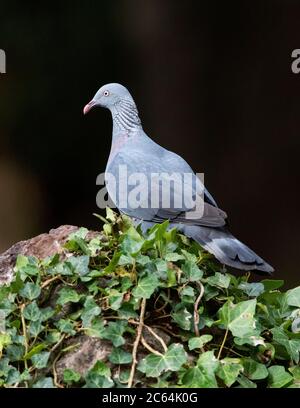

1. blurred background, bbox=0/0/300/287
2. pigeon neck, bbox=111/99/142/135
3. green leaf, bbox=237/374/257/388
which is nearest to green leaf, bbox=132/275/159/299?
green leaf, bbox=237/374/257/388

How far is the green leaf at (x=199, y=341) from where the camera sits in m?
2.40

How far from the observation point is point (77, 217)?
6.82 m

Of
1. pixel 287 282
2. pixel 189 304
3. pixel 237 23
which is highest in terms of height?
pixel 237 23

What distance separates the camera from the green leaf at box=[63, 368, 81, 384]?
2.29 meters

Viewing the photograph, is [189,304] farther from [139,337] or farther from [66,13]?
[66,13]

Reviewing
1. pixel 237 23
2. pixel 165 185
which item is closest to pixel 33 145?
pixel 237 23

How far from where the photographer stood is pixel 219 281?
2.64m

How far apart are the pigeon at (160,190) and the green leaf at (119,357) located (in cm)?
77

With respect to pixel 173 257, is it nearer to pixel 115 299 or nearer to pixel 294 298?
pixel 115 299

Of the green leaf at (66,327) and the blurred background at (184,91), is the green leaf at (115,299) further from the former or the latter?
the blurred background at (184,91)

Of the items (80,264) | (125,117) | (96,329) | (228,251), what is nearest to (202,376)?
(96,329)

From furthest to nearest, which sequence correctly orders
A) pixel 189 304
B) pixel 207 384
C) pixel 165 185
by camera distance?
pixel 165 185 < pixel 189 304 < pixel 207 384

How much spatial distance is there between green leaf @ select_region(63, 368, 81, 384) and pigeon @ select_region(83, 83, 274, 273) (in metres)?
0.89

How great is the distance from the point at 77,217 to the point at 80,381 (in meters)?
4.53
